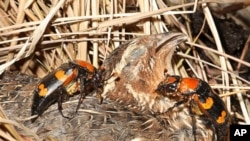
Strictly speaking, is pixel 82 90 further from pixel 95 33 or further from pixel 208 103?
pixel 208 103

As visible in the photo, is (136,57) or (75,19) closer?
(136,57)

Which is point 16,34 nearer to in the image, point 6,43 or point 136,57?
point 6,43

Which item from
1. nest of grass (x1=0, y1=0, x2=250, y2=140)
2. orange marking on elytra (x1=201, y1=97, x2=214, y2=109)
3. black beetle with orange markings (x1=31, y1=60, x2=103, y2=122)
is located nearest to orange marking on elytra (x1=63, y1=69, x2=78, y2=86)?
black beetle with orange markings (x1=31, y1=60, x2=103, y2=122)

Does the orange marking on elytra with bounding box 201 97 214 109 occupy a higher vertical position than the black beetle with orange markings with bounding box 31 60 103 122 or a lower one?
lower

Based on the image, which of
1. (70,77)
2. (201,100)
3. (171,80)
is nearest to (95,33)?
(70,77)

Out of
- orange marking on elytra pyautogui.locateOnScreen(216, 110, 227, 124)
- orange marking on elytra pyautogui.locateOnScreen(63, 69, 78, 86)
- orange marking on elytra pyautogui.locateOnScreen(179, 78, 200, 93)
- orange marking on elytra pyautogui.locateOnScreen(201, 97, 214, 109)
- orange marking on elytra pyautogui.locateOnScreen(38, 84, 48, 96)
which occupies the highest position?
orange marking on elytra pyautogui.locateOnScreen(63, 69, 78, 86)

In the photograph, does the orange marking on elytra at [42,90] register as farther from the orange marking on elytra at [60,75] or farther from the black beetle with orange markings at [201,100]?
the black beetle with orange markings at [201,100]

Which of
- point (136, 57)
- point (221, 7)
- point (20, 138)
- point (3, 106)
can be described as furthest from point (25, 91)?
point (221, 7)

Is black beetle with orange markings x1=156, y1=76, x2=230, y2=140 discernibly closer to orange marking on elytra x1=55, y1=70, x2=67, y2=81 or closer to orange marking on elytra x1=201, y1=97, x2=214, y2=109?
orange marking on elytra x1=201, y1=97, x2=214, y2=109
